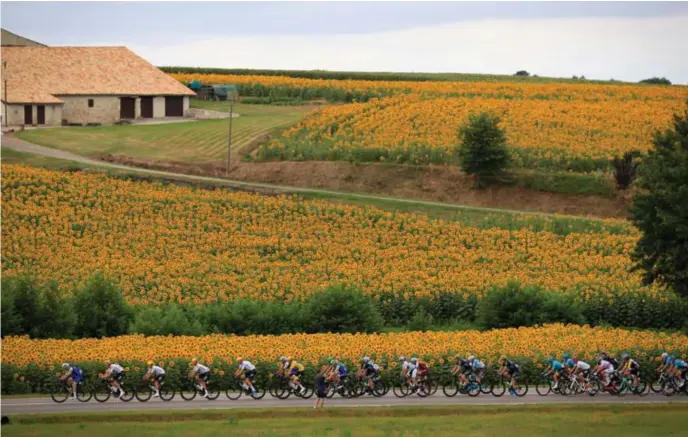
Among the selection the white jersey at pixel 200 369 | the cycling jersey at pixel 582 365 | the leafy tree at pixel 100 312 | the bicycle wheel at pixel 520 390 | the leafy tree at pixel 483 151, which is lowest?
the leafy tree at pixel 100 312

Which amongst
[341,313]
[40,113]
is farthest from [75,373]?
[40,113]

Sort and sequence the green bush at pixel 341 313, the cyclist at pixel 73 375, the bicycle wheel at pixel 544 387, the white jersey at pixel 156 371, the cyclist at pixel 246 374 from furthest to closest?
the green bush at pixel 341 313, the bicycle wheel at pixel 544 387, the cyclist at pixel 246 374, the white jersey at pixel 156 371, the cyclist at pixel 73 375

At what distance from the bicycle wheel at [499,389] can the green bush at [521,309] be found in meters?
12.5

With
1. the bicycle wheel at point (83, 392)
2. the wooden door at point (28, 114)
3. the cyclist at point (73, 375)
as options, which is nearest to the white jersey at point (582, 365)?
the bicycle wheel at point (83, 392)

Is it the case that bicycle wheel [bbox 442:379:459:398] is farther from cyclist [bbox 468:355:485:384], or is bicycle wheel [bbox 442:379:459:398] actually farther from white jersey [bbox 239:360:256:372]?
white jersey [bbox 239:360:256:372]

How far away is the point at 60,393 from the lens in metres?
47.7

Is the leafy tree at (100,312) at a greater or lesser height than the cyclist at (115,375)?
lesser

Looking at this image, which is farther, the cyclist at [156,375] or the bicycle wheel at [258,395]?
the bicycle wheel at [258,395]

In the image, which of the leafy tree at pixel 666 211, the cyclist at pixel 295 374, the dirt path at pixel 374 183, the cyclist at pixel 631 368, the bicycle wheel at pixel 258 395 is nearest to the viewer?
the cyclist at pixel 295 374

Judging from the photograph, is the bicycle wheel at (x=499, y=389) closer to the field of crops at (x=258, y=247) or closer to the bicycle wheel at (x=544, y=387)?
the bicycle wheel at (x=544, y=387)

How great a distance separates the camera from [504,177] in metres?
91.6

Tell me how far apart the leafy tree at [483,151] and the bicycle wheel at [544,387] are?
40086mm

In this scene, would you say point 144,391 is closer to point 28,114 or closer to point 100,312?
point 100,312

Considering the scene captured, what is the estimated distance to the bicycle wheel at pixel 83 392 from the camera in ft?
154
